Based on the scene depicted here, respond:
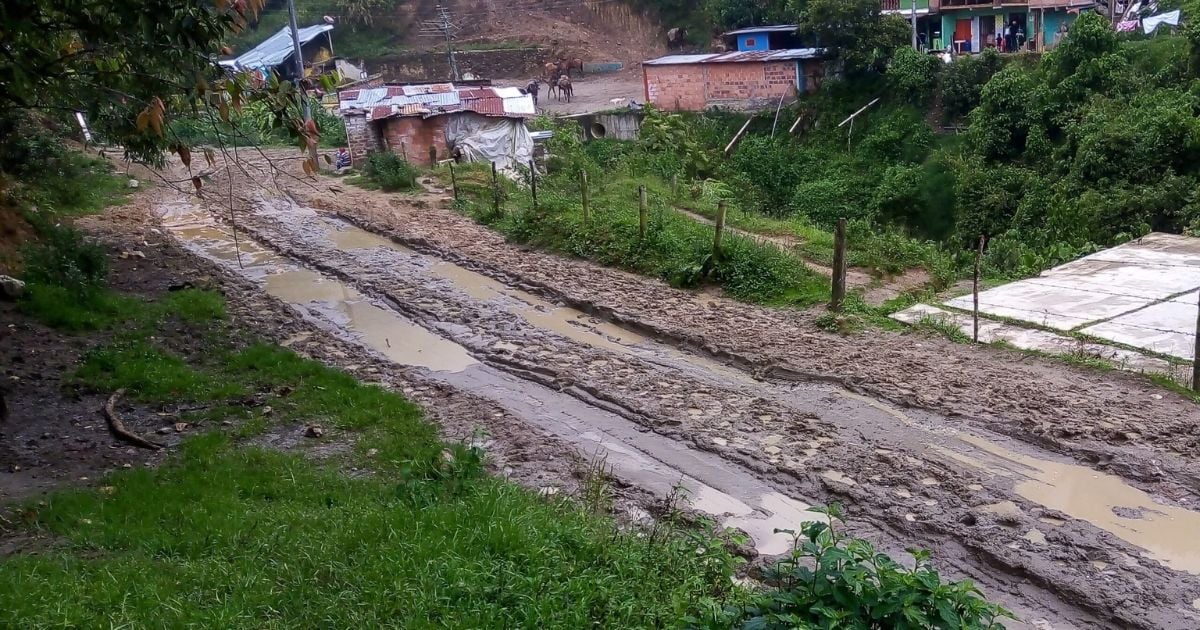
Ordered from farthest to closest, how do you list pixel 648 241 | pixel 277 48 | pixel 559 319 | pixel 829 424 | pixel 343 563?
pixel 277 48, pixel 648 241, pixel 559 319, pixel 829 424, pixel 343 563

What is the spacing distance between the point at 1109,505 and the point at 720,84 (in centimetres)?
2646

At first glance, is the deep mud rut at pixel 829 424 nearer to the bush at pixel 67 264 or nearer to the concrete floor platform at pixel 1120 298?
the concrete floor platform at pixel 1120 298

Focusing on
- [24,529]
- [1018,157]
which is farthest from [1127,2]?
[24,529]

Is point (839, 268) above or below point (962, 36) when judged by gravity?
below

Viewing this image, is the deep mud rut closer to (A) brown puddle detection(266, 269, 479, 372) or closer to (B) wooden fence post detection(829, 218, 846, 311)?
(A) brown puddle detection(266, 269, 479, 372)

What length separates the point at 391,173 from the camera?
2091 cm

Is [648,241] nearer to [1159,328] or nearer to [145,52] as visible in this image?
[1159,328]

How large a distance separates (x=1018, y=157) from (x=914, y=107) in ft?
18.0

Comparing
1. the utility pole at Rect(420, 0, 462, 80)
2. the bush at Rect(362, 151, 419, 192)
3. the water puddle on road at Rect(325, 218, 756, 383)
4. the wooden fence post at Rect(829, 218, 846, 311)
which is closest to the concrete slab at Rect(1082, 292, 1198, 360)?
the wooden fence post at Rect(829, 218, 846, 311)

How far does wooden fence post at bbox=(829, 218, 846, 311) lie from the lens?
1022cm

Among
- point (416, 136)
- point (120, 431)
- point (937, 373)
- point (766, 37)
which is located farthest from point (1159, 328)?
point (766, 37)

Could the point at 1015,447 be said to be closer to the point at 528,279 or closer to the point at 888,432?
the point at 888,432

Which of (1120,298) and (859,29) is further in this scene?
(859,29)

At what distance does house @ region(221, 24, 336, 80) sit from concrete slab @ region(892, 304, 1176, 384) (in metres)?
35.8
